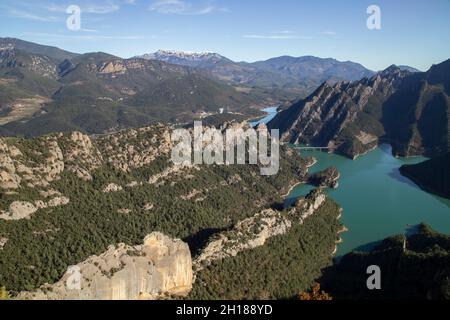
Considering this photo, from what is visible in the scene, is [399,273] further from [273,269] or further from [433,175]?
[433,175]

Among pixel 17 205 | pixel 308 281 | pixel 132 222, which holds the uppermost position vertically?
pixel 17 205

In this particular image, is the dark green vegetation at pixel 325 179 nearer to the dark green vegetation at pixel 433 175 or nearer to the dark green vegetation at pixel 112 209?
the dark green vegetation at pixel 112 209

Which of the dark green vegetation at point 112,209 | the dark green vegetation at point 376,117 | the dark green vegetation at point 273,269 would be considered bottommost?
the dark green vegetation at point 273,269

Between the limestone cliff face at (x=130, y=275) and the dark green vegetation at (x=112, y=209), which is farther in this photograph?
the dark green vegetation at (x=112, y=209)

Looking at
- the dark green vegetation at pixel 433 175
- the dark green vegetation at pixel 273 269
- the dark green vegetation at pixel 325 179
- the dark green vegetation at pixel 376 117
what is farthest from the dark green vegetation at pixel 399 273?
the dark green vegetation at pixel 376 117
